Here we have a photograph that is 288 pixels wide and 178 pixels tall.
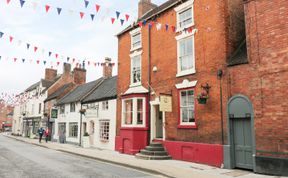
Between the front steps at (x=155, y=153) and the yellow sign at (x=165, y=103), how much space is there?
90.2 inches

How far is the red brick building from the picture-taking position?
980 centimetres

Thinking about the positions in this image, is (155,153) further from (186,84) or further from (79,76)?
(79,76)

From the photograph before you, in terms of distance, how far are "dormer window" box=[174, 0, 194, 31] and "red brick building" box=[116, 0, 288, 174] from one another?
0.06m

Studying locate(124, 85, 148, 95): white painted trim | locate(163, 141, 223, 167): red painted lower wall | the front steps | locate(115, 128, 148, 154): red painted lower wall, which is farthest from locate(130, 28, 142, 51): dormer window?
locate(163, 141, 223, 167): red painted lower wall

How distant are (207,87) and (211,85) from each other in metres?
0.22

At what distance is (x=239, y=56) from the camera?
11328 millimetres

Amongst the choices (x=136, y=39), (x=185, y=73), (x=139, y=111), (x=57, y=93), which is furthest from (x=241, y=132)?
(x=57, y=93)

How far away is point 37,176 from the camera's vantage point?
28.2 feet

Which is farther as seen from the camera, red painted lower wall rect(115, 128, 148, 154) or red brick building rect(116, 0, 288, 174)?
red painted lower wall rect(115, 128, 148, 154)

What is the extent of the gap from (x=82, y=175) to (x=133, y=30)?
11782 mm

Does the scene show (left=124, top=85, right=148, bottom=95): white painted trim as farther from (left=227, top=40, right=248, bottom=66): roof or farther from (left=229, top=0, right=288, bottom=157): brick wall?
(left=229, top=0, right=288, bottom=157): brick wall

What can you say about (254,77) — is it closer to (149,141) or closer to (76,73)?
(149,141)

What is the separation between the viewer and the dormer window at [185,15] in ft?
45.2

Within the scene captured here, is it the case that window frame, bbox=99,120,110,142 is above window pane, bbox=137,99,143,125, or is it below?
below
